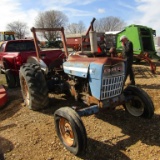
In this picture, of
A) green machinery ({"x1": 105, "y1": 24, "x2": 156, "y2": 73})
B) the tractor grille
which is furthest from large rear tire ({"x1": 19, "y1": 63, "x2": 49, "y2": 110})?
green machinery ({"x1": 105, "y1": 24, "x2": 156, "y2": 73})

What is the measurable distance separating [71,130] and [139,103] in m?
1.65

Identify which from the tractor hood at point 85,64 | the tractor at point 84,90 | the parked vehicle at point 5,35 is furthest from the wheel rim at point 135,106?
the parked vehicle at point 5,35

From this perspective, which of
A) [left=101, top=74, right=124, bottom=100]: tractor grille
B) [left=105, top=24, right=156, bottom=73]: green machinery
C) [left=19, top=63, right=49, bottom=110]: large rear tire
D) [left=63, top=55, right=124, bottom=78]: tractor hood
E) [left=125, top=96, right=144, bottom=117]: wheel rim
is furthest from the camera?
[left=105, top=24, right=156, bottom=73]: green machinery

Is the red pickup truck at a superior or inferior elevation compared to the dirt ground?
superior

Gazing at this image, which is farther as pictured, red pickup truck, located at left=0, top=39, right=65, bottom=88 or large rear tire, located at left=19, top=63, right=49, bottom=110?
red pickup truck, located at left=0, top=39, right=65, bottom=88

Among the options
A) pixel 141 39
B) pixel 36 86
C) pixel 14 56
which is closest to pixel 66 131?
pixel 36 86

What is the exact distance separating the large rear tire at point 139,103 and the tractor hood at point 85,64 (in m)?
0.95

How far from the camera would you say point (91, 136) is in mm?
3891

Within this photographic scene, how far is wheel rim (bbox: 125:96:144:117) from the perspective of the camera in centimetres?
435

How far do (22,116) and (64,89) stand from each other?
1095 mm

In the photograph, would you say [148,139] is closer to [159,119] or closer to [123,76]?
[159,119]

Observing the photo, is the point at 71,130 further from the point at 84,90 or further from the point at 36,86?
the point at 36,86

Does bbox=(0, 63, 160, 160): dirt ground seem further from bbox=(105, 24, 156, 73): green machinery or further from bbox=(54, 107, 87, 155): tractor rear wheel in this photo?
bbox=(105, 24, 156, 73): green machinery

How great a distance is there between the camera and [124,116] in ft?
15.2
